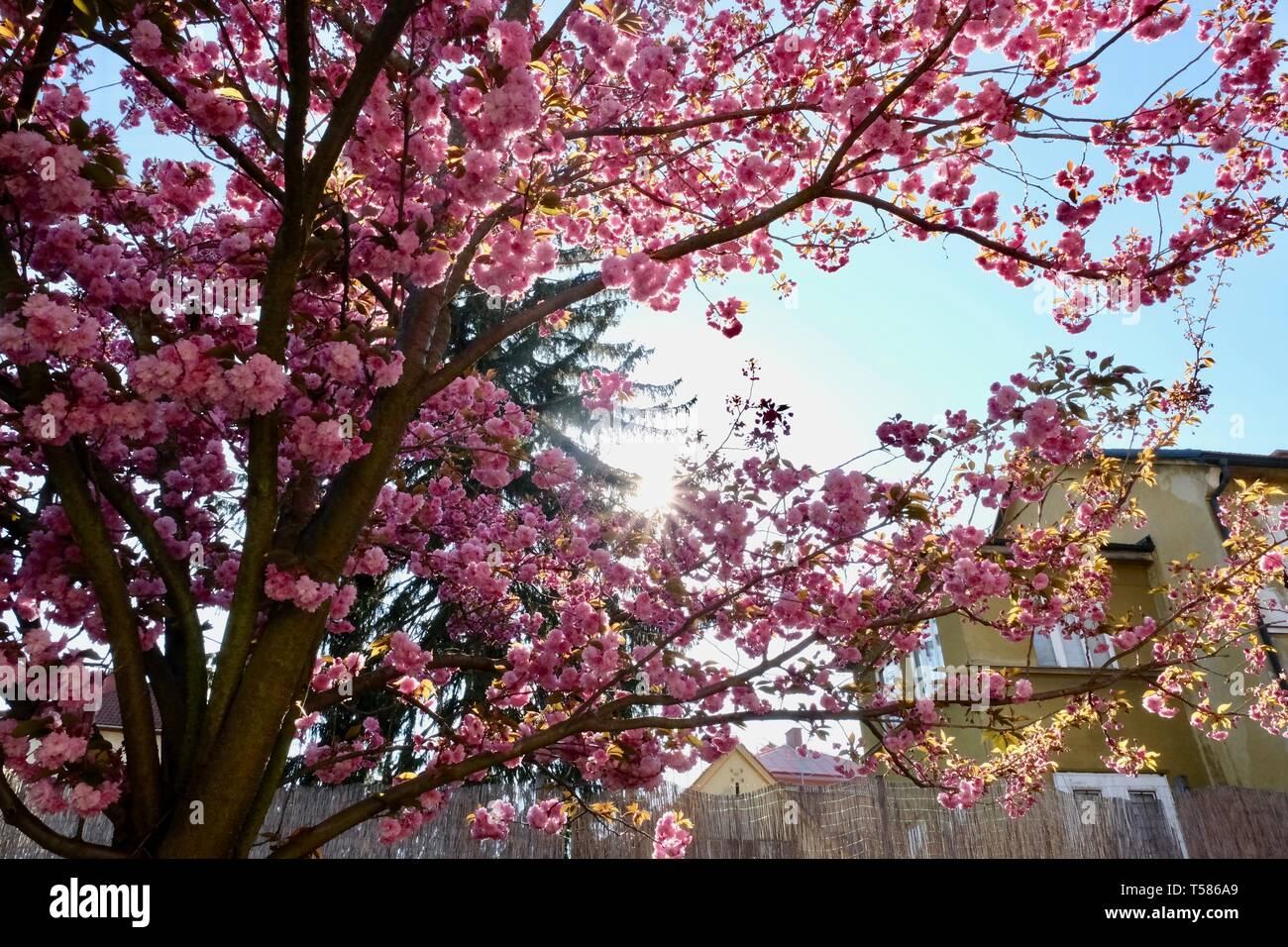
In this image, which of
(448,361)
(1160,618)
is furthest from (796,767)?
(448,361)

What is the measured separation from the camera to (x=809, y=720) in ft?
10.6

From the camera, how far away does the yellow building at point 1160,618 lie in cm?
1084

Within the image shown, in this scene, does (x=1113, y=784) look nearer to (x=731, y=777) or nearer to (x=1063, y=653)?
(x=1063, y=653)

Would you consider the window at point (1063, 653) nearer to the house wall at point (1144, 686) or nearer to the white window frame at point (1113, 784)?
the house wall at point (1144, 686)

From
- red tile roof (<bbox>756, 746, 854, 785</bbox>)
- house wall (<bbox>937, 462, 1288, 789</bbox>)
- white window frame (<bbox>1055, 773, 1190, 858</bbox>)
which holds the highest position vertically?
house wall (<bbox>937, 462, 1288, 789</bbox>)

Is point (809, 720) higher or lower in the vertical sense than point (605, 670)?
lower

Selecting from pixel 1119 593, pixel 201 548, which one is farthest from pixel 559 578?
pixel 1119 593

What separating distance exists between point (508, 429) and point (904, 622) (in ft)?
7.30

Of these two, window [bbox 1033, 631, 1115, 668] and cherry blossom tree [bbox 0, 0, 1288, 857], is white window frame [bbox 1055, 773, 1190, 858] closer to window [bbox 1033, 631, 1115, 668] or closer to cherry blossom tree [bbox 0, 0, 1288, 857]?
window [bbox 1033, 631, 1115, 668]

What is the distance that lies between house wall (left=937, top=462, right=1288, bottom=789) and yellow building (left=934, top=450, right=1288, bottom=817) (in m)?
0.01

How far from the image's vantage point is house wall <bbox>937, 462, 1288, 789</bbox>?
35.6ft

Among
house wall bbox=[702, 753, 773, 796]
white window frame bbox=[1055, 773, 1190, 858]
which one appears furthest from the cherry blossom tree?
house wall bbox=[702, 753, 773, 796]

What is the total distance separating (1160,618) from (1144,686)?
195 cm

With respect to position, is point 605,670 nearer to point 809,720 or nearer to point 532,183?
point 809,720
